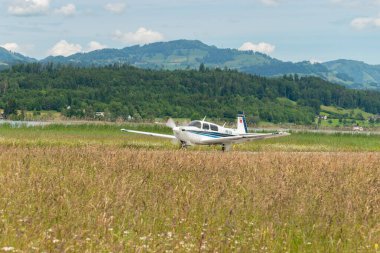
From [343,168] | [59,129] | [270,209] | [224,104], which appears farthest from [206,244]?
[224,104]

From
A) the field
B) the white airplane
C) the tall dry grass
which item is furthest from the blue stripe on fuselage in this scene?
the tall dry grass

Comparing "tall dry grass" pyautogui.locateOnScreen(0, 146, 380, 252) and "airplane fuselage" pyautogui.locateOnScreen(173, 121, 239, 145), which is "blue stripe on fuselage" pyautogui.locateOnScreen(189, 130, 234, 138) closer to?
"airplane fuselage" pyautogui.locateOnScreen(173, 121, 239, 145)

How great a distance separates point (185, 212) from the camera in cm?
789

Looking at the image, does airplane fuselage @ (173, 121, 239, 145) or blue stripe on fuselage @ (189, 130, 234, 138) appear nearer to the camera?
airplane fuselage @ (173, 121, 239, 145)

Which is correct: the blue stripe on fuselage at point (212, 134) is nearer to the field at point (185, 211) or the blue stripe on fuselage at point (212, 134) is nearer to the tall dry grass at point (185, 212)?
the field at point (185, 211)

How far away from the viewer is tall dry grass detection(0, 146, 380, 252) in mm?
6473

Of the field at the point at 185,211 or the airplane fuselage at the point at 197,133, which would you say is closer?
the field at the point at 185,211

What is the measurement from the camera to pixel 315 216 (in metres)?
8.30

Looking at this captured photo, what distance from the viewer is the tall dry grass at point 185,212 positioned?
21.2 feet

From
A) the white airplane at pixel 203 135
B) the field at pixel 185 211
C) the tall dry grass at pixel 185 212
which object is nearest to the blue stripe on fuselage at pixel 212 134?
the white airplane at pixel 203 135

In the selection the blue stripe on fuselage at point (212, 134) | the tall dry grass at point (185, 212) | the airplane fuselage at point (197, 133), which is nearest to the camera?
the tall dry grass at point (185, 212)

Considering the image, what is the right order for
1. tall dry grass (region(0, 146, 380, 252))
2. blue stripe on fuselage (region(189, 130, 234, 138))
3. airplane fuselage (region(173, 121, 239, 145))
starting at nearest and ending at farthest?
1. tall dry grass (region(0, 146, 380, 252))
2. airplane fuselage (region(173, 121, 239, 145))
3. blue stripe on fuselage (region(189, 130, 234, 138))

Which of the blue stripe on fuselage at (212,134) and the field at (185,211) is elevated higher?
the field at (185,211)

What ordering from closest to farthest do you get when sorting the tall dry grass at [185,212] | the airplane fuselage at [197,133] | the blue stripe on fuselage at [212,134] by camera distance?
the tall dry grass at [185,212] → the airplane fuselage at [197,133] → the blue stripe on fuselage at [212,134]
